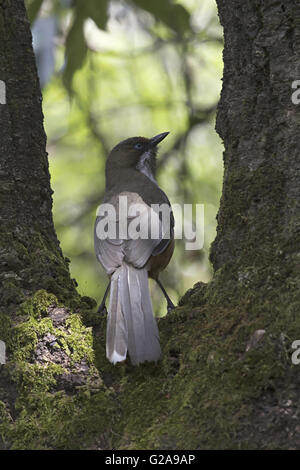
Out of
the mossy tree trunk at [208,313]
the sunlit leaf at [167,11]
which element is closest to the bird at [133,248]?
the mossy tree trunk at [208,313]

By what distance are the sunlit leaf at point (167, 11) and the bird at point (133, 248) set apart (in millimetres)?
1072

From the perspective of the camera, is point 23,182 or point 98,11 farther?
point 98,11

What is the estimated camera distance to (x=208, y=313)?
3.62 m

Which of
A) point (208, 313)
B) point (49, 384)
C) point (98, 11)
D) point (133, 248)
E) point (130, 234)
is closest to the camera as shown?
point (49, 384)

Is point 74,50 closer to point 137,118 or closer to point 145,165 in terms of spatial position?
point 145,165

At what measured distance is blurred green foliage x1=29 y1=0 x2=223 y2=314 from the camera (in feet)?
26.3

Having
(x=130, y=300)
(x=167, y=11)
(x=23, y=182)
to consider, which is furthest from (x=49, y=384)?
(x=167, y=11)

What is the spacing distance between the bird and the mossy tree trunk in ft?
0.37

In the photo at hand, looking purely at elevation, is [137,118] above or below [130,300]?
above

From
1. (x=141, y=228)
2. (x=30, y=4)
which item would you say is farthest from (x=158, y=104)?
(x=141, y=228)

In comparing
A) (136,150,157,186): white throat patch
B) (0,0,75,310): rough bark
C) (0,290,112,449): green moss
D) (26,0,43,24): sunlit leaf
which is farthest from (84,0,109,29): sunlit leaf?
(0,290,112,449): green moss

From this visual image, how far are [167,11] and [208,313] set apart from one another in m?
3.36

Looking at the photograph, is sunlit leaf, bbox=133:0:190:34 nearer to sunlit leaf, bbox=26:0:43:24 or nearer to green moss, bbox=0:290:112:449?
sunlit leaf, bbox=26:0:43:24

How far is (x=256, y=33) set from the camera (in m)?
4.11
